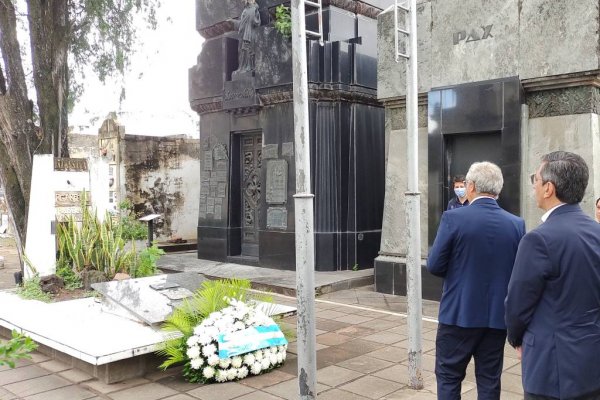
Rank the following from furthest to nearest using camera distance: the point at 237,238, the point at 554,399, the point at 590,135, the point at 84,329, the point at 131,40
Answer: the point at 237,238 → the point at 131,40 → the point at 590,135 → the point at 84,329 → the point at 554,399

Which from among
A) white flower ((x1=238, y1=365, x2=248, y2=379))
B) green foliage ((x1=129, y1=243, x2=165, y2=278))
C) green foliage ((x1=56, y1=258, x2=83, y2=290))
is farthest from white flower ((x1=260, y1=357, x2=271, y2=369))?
green foliage ((x1=56, y1=258, x2=83, y2=290))

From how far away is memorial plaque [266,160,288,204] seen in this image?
10.5 metres

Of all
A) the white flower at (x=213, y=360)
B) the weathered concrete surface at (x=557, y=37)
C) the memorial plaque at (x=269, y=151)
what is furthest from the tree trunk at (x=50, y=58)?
the weathered concrete surface at (x=557, y=37)

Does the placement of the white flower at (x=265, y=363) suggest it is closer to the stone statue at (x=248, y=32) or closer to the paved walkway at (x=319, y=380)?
the paved walkway at (x=319, y=380)

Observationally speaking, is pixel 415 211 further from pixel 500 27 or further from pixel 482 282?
pixel 500 27

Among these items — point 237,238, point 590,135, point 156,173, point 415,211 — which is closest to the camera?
point 415,211

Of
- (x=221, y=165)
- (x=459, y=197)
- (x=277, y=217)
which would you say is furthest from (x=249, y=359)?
(x=221, y=165)

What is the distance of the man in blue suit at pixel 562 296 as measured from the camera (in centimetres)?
238

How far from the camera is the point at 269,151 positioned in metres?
10.9

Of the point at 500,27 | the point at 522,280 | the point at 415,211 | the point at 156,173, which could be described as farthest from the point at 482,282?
the point at 156,173

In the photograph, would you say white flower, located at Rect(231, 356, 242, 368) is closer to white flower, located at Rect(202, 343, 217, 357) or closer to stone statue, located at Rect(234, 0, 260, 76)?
white flower, located at Rect(202, 343, 217, 357)

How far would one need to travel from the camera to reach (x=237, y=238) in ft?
38.6

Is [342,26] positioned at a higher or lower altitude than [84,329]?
higher

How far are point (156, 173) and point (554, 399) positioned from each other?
1384 cm
